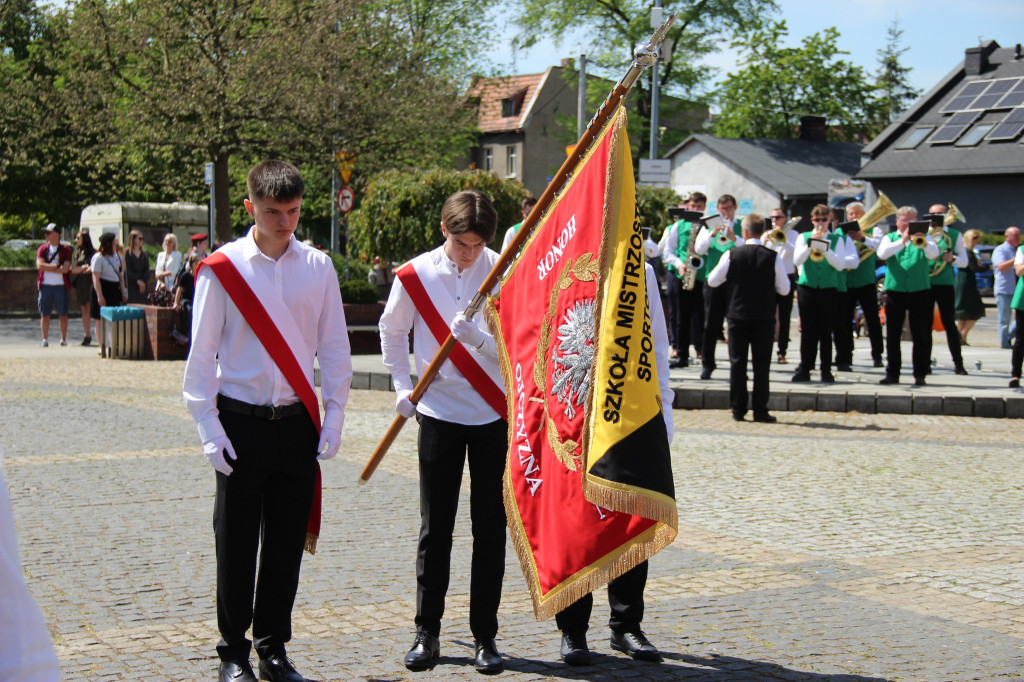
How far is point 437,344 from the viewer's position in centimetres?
511

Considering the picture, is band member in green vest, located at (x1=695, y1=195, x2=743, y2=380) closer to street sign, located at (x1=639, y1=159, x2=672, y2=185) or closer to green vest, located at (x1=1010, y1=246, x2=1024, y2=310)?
green vest, located at (x1=1010, y1=246, x2=1024, y2=310)

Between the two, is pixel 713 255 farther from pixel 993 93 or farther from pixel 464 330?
pixel 993 93

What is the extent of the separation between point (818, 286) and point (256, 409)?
11.3m

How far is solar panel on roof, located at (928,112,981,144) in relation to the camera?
43719 mm

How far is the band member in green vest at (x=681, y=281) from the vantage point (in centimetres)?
1597

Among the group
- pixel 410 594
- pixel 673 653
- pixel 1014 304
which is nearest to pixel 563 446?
pixel 673 653

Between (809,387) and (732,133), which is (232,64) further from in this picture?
(732,133)

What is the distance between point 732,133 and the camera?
68938mm

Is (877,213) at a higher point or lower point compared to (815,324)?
higher

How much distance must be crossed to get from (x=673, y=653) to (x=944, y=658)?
3.50ft

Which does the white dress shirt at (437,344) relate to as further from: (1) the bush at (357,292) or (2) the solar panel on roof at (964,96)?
(2) the solar panel on roof at (964,96)

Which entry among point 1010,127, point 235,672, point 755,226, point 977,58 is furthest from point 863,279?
point 977,58

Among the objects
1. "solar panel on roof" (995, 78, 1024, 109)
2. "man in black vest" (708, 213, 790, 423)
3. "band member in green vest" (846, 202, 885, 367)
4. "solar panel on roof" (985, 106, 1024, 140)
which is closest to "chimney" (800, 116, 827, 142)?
"solar panel on roof" (995, 78, 1024, 109)

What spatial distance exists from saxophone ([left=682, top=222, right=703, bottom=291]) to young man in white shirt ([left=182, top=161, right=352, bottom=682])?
11.3 meters
